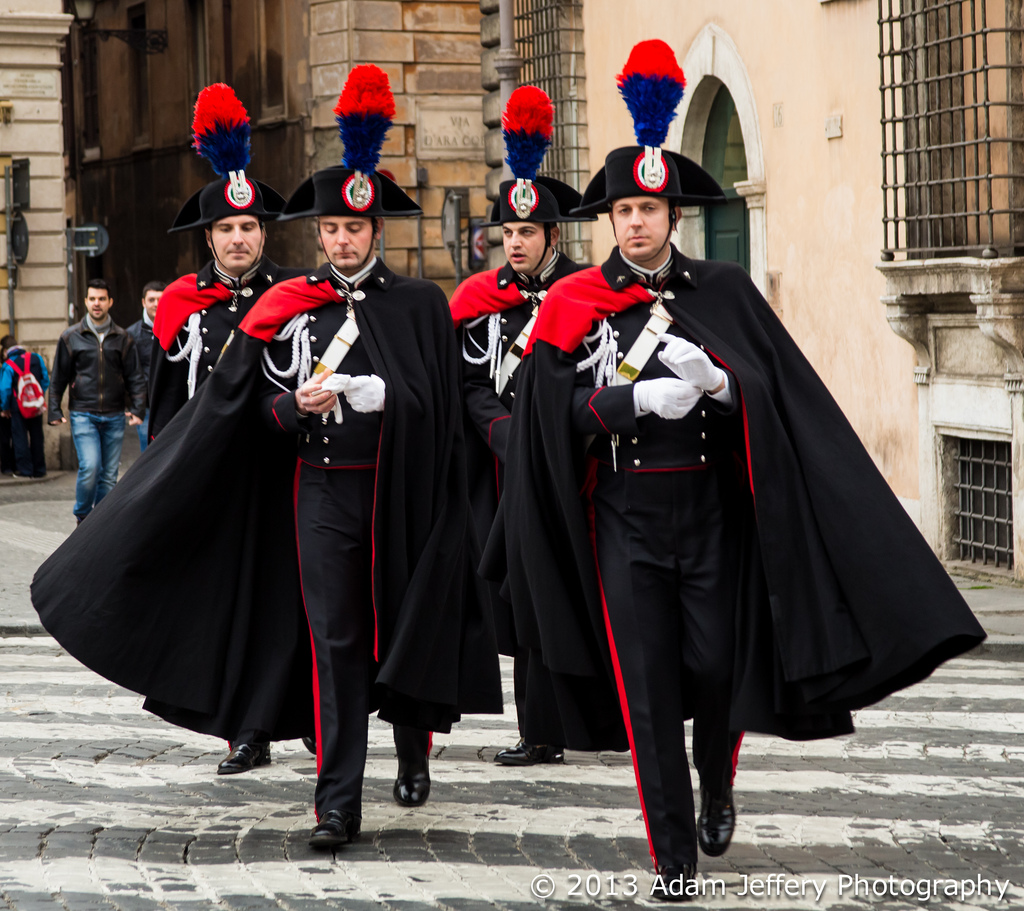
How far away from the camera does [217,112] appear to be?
6879 millimetres

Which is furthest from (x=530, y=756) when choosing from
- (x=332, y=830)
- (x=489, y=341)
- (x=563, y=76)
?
(x=563, y=76)

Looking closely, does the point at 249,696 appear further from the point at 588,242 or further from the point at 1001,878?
the point at 588,242

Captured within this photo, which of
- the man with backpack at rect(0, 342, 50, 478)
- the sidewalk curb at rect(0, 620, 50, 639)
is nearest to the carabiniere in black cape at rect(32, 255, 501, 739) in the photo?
the sidewalk curb at rect(0, 620, 50, 639)

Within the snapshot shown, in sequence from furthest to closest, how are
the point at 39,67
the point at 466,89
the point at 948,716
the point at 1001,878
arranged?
1. the point at 466,89
2. the point at 39,67
3. the point at 948,716
4. the point at 1001,878

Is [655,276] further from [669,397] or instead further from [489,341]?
[489,341]

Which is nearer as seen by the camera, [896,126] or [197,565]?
[197,565]

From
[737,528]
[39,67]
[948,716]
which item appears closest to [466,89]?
[39,67]

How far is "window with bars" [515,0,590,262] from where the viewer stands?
1797 centimetres

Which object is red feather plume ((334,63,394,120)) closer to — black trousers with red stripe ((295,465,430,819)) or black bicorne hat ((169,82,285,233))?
black bicorne hat ((169,82,285,233))

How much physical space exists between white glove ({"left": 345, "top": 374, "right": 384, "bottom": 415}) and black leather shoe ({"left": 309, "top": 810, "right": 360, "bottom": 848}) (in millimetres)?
1325

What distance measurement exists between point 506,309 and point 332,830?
272 centimetres

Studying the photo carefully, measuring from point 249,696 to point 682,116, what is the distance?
11.0 meters

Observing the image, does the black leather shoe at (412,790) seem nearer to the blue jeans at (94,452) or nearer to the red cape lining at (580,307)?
the red cape lining at (580,307)

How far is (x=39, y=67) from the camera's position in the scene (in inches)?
889
